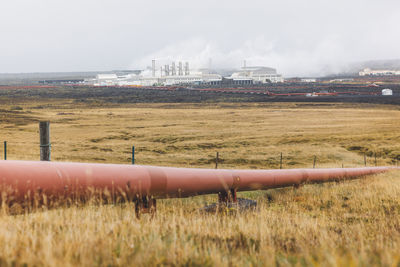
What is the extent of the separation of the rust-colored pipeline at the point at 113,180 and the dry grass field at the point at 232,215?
31 cm

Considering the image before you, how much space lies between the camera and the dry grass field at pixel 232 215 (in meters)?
3.25

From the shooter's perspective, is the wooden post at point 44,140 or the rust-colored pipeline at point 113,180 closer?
the rust-colored pipeline at point 113,180

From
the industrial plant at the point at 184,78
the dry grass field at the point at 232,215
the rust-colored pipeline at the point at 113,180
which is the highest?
the industrial plant at the point at 184,78

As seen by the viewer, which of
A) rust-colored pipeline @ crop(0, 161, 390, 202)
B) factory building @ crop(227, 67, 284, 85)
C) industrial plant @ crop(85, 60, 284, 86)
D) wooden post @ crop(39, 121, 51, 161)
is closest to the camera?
rust-colored pipeline @ crop(0, 161, 390, 202)

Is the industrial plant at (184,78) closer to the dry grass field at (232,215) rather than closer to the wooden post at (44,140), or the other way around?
the dry grass field at (232,215)

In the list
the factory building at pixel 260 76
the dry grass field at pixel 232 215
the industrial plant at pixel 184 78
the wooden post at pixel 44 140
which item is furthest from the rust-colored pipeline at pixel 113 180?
the factory building at pixel 260 76

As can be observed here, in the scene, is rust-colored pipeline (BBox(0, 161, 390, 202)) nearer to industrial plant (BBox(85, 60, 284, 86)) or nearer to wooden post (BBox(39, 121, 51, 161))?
wooden post (BBox(39, 121, 51, 161))

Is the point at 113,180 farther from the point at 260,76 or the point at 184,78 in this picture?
the point at 260,76

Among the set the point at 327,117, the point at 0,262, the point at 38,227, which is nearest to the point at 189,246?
the point at 0,262

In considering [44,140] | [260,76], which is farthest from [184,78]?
[44,140]

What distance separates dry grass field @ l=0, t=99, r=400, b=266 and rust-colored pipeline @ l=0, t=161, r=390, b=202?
0.31 meters

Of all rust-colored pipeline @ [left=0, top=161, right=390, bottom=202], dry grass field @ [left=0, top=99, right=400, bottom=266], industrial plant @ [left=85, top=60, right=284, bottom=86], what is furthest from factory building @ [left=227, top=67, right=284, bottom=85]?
rust-colored pipeline @ [left=0, top=161, right=390, bottom=202]

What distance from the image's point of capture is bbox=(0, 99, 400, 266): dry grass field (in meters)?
3.25

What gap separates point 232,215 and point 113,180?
7.33 feet
